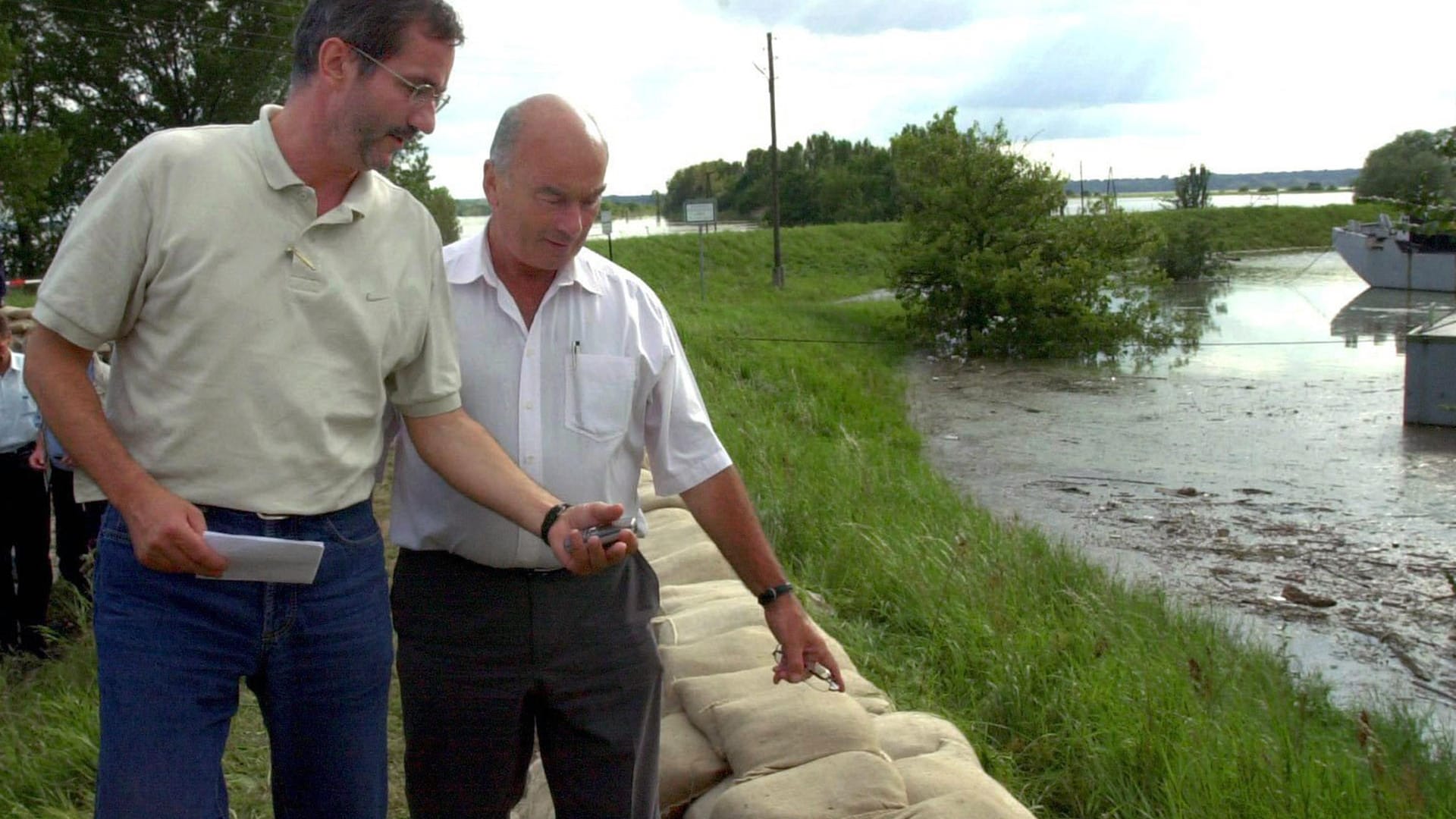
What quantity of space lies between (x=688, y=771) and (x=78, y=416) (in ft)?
5.36

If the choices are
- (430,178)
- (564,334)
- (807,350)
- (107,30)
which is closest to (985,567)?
(564,334)

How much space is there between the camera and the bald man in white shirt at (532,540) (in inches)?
88.4

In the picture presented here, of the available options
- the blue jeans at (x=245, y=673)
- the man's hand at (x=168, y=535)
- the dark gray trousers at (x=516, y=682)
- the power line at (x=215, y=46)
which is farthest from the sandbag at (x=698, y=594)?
the power line at (x=215, y=46)

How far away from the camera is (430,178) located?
39.1 meters

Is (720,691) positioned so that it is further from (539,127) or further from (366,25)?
(366,25)

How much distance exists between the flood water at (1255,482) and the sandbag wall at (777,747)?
310 centimetres

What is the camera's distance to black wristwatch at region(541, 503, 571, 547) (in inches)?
78.0

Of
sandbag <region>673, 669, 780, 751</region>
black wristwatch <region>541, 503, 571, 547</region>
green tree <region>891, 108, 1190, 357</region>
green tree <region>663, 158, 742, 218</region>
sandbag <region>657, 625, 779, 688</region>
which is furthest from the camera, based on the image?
green tree <region>663, 158, 742, 218</region>

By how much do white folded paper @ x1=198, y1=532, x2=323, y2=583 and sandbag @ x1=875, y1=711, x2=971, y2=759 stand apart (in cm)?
144

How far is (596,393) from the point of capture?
7.54ft

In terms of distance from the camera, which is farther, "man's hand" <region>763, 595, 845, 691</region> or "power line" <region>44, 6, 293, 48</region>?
"power line" <region>44, 6, 293, 48</region>

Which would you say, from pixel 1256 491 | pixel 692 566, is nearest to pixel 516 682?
pixel 692 566

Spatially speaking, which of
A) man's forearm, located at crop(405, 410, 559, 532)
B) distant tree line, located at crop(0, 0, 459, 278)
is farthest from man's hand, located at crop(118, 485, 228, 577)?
distant tree line, located at crop(0, 0, 459, 278)

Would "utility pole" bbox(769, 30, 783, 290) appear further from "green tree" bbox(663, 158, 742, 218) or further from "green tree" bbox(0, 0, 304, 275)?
"green tree" bbox(663, 158, 742, 218)
